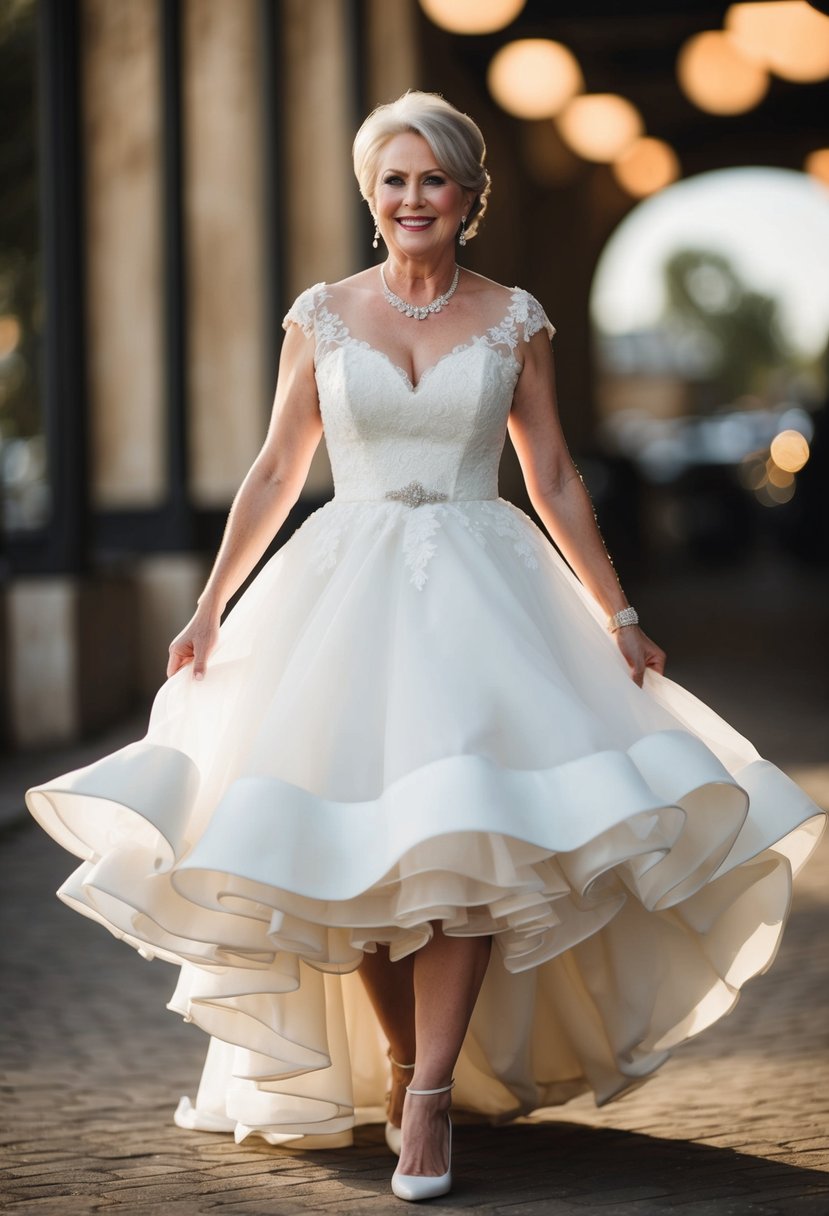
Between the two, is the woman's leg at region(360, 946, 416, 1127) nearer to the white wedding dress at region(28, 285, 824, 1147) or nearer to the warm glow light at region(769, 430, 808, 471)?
the white wedding dress at region(28, 285, 824, 1147)

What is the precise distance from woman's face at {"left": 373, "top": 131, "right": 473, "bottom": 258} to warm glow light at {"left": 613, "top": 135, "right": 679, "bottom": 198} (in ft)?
44.1

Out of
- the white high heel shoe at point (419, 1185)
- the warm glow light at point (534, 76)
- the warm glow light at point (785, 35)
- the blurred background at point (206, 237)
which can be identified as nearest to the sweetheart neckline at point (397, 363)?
the white high heel shoe at point (419, 1185)

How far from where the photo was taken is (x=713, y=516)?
22781mm

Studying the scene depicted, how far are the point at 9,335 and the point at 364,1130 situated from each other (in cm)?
1452

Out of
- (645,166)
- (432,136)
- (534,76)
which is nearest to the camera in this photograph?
(432,136)

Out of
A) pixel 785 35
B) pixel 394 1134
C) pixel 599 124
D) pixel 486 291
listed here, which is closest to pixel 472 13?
pixel 785 35

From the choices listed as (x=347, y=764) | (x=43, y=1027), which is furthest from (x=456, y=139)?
(x=43, y=1027)

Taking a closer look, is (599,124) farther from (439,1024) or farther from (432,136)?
Result: (439,1024)

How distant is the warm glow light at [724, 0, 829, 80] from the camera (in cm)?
1048

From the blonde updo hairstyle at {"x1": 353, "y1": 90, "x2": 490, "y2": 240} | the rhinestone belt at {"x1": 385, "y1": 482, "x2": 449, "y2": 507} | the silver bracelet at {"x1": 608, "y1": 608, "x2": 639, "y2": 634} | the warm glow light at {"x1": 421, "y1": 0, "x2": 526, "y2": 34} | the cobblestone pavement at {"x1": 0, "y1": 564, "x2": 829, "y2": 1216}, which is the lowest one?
the cobblestone pavement at {"x1": 0, "y1": 564, "x2": 829, "y2": 1216}

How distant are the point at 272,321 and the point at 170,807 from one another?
8282 millimetres

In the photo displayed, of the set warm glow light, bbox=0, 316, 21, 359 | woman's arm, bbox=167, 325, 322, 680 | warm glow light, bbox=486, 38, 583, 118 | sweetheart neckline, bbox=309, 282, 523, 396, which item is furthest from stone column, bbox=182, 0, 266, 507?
sweetheart neckline, bbox=309, 282, 523, 396

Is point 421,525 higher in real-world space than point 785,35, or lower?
lower

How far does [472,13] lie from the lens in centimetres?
1005
